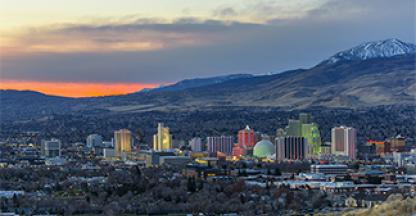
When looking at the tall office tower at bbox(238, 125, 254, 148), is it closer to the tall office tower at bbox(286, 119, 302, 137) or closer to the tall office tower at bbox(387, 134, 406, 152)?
the tall office tower at bbox(286, 119, 302, 137)

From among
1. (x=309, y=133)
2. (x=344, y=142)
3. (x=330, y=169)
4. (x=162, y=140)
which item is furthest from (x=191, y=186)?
(x=162, y=140)

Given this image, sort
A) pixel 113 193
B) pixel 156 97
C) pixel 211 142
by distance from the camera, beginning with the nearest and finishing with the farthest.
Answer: pixel 113 193
pixel 211 142
pixel 156 97

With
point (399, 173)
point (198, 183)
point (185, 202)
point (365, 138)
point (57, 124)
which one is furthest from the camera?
point (57, 124)

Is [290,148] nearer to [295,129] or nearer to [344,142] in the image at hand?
[344,142]

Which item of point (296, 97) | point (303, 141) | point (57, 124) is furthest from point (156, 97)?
point (303, 141)

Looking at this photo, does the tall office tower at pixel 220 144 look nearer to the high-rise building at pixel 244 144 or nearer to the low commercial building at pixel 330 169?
the high-rise building at pixel 244 144

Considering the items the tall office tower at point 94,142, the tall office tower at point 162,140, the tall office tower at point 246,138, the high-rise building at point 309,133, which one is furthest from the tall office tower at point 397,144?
the tall office tower at point 94,142

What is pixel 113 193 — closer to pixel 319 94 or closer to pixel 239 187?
pixel 239 187
